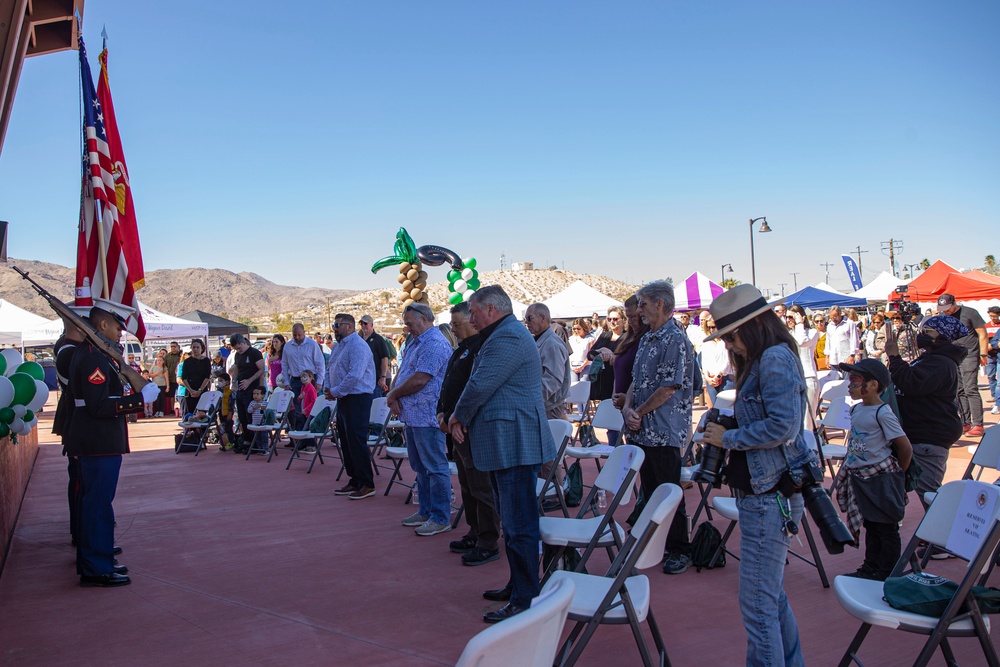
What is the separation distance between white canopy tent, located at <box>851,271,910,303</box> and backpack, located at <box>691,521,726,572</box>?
2059 centimetres

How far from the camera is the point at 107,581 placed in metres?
4.90

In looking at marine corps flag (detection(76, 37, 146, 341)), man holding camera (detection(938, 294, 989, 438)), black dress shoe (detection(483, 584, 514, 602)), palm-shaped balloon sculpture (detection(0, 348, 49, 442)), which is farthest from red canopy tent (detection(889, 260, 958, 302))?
palm-shaped balloon sculpture (detection(0, 348, 49, 442))

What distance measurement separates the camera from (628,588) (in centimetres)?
319

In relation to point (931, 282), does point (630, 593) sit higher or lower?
lower

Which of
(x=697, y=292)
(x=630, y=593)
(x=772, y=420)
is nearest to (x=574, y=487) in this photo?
(x=630, y=593)

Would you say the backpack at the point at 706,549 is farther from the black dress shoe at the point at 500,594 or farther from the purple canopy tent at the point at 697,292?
the purple canopy tent at the point at 697,292

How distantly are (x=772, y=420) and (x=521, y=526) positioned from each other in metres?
1.62

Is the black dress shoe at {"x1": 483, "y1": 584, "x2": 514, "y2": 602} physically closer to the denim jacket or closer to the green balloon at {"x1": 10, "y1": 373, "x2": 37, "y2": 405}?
the denim jacket

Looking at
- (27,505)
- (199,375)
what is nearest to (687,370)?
(27,505)

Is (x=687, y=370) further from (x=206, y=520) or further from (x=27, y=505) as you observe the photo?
(x=27, y=505)

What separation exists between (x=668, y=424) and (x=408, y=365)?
90.6 inches

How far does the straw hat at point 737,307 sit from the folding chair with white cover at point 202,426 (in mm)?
10071

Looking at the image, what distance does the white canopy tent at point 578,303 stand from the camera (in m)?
20.4

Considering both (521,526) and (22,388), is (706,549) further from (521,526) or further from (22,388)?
(22,388)
